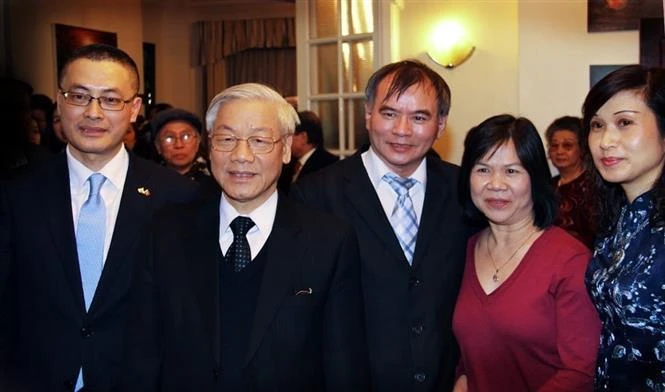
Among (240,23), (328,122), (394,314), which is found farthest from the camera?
(240,23)

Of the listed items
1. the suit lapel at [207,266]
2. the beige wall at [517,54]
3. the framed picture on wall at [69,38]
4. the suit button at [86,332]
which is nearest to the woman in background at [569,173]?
the beige wall at [517,54]

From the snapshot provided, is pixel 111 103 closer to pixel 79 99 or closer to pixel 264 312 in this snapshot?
pixel 79 99

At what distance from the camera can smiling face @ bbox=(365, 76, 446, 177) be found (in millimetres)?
2166

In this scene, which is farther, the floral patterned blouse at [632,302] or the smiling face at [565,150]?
the smiling face at [565,150]

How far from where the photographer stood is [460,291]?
2105 millimetres

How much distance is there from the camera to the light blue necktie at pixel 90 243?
1.92 m

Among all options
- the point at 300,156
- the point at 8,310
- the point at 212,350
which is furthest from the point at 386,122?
the point at 300,156

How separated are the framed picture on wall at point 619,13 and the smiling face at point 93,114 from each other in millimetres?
3307

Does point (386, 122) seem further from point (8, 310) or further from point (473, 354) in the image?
point (8, 310)

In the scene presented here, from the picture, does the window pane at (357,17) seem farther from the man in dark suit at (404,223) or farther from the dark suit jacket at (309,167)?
the man in dark suit at (404,223)

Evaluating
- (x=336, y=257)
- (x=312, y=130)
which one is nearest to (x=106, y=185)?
(x=336, y=257)

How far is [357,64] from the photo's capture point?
5117 millimetres

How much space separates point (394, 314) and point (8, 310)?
1.08 m

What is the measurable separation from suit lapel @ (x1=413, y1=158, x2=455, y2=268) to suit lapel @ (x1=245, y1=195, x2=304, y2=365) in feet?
1.51
